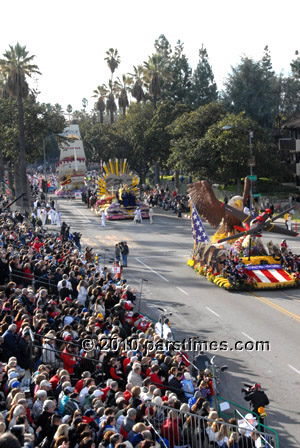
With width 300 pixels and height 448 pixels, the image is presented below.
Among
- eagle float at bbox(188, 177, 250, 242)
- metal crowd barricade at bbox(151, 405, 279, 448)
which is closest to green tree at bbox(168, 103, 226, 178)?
eagle float at bbox(188, 177, 250, 242)

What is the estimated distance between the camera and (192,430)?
1016 cm

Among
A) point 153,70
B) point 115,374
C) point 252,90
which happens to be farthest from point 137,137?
point 115,374

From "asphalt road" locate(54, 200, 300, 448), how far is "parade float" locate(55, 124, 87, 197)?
4425 centimetres

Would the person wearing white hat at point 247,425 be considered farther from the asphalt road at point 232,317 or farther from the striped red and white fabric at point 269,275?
the striped red and white fabric at point 269,275

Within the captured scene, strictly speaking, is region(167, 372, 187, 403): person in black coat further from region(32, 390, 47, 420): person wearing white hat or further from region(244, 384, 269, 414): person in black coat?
region(32, 390, 47, 420): person wearing white hat

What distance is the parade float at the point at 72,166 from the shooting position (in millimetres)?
83500

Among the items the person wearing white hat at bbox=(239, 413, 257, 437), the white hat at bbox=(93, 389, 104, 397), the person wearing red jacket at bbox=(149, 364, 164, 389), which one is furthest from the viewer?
the person wearing red jacket at bbox=(149, 364, 164, 389)

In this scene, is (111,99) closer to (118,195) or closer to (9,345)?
(118,195)

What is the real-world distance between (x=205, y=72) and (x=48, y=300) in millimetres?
70687

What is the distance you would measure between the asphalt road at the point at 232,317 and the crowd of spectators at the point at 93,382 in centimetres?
230

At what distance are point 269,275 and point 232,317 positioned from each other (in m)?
5.21

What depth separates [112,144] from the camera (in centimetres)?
7856

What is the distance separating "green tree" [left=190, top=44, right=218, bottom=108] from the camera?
81.9 meters

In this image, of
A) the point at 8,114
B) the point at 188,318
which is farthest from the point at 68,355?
the point at 8,114
